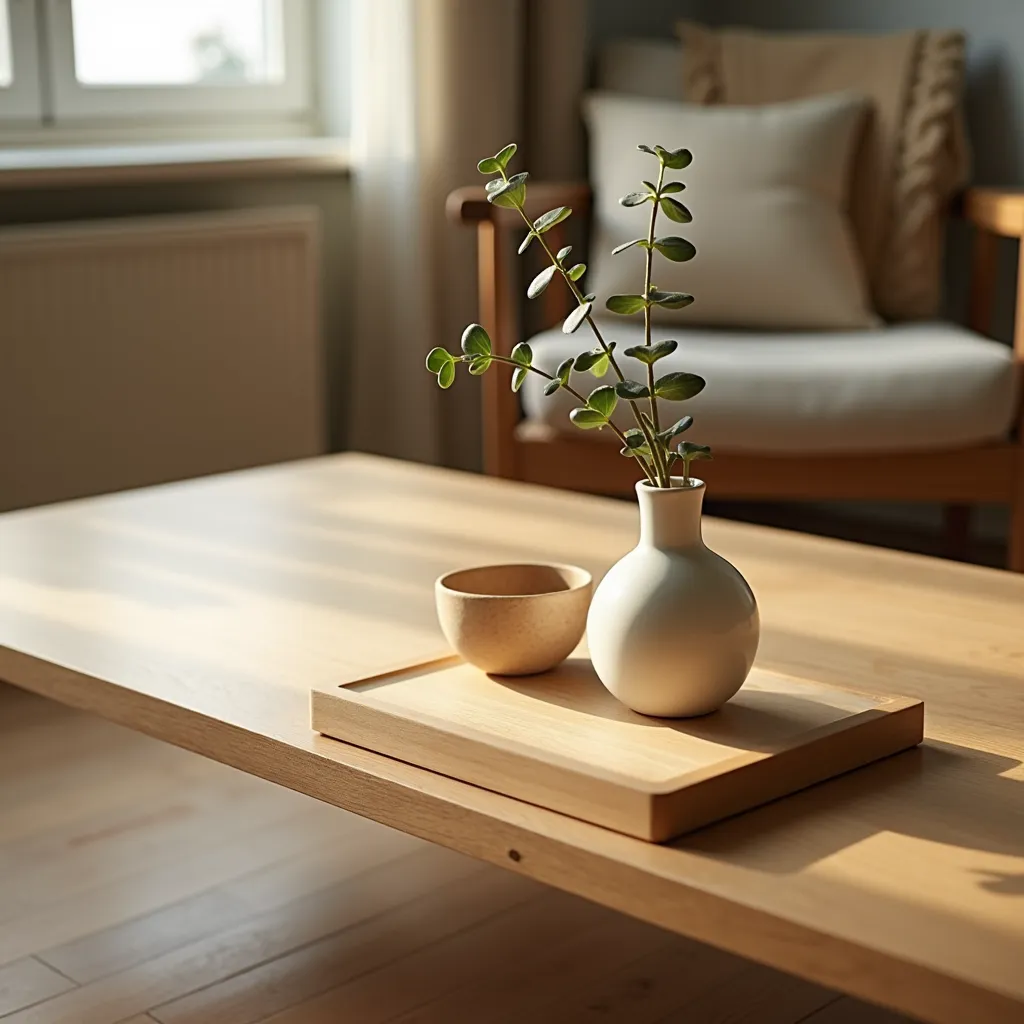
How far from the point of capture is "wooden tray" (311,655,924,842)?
3.02ft

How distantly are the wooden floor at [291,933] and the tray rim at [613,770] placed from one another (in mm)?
377

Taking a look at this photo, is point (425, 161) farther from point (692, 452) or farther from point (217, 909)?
point (692, 452)

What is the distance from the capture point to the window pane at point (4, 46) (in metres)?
2.68

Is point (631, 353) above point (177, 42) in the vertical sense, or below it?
below

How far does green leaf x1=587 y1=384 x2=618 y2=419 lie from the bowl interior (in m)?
0.20

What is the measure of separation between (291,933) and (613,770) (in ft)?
2.24

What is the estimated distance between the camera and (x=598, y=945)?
149 cm

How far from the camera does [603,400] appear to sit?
998mm

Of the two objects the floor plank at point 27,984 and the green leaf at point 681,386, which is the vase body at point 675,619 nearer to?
the green leaf at point 681,386

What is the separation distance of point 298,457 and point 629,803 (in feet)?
6.78

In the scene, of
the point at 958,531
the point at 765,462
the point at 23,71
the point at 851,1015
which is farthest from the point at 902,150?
the point at 851,1015

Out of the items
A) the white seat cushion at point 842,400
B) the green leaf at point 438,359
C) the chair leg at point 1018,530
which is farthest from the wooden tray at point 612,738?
the chair leg at point 1018,530

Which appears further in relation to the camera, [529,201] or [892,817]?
[529,201]

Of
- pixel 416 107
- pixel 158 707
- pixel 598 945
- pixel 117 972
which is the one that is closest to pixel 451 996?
pixel 598 945
